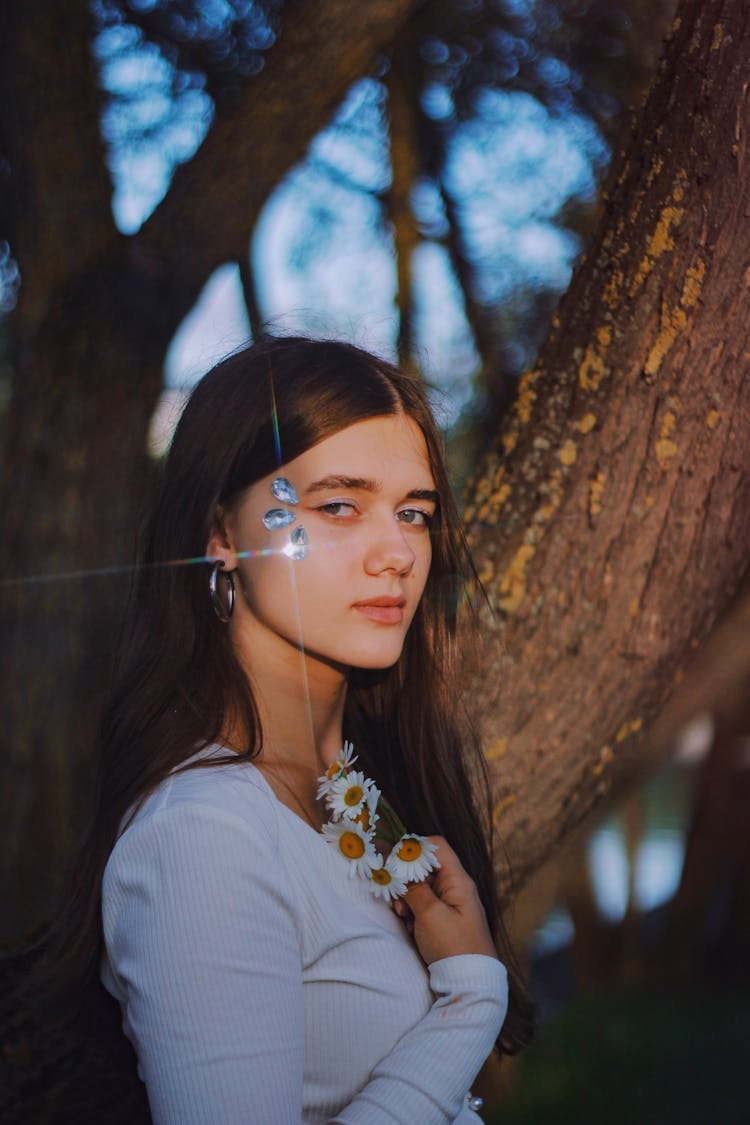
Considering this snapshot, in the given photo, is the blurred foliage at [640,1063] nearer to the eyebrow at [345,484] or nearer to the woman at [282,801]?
the woman at [282,801]

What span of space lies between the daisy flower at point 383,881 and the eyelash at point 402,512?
0.44 metres

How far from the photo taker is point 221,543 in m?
1.52

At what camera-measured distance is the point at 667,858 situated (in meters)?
6.89

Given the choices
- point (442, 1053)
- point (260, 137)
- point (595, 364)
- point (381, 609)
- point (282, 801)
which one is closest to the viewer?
point (442, 1053)

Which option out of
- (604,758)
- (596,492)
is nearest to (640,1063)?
(604,758)

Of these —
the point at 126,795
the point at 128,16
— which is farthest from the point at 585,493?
the point at 128,16

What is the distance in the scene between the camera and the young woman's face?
4.76ft

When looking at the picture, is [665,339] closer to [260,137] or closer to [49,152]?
[260,137]

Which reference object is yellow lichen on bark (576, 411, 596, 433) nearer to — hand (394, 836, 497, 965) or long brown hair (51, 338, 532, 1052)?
long brown hair (51, 338, 532, 1052)

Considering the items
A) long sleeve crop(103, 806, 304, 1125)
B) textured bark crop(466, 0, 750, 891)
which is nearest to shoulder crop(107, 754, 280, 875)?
long sleeve crop(103, 806, 304, 1125)

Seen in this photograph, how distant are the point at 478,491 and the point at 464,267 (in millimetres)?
2564

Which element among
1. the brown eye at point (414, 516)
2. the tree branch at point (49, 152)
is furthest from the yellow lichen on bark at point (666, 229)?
the tree branch at point (49, 152)

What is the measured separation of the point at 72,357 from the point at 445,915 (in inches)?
74.1

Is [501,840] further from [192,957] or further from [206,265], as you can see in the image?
[206,265]
